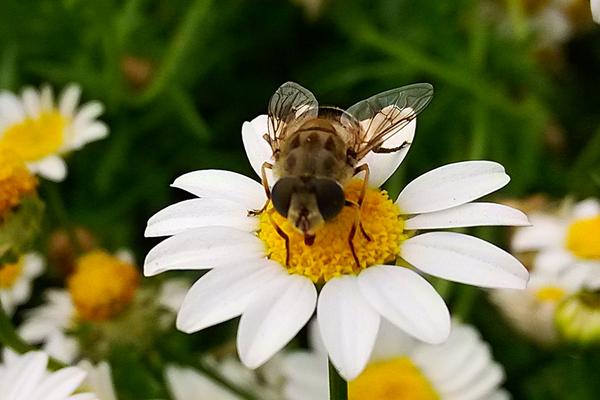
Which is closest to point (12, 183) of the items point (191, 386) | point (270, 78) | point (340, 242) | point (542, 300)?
point (191, 386)

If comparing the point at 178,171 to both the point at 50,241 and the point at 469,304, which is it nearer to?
the point at 50,241

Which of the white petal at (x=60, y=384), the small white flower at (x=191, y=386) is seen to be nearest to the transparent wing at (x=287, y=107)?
the white petal at (x=60, y=384)

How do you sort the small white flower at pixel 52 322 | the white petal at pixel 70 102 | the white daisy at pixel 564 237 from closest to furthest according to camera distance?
1. the white daisy at pixel 564 237
2. the small white flower at pixel 52 322
3. the white petal at pixel 70 102

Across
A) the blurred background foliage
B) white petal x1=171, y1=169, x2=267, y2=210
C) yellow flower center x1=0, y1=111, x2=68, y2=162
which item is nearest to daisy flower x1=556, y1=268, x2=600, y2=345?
the blurred background foliage

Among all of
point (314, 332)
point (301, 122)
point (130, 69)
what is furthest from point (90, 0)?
point (301, 122)

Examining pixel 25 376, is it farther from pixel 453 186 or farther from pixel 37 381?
pixel 453 186

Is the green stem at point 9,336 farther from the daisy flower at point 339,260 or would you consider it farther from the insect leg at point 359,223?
the insect leg at point 359,223
